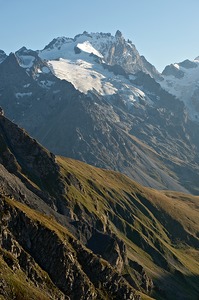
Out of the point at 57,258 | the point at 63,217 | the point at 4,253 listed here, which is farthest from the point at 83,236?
the point at 4,253

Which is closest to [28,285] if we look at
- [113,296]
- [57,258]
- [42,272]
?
[42,272]

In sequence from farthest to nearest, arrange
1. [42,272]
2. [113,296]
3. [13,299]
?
[113,296] < [42,272] < [13,299]

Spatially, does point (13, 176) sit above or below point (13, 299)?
above

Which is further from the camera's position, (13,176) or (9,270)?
(13,176)

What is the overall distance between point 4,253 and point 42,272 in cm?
1660

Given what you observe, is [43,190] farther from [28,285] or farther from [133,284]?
[28,285]

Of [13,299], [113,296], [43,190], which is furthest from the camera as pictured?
[43,190]

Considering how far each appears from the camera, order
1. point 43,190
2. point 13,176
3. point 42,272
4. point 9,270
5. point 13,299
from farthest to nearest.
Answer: point 43,190 < point 13,176 < point 42,272 < point 9,270 < point 13,299

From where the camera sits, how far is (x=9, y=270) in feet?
346

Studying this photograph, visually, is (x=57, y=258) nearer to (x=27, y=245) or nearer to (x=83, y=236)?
(x=27, y=245)

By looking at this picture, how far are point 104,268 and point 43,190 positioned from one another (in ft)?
200

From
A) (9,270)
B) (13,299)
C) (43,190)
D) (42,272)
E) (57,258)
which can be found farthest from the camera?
(43,190)

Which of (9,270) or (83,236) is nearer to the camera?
(9,270)

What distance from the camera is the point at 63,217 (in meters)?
184
